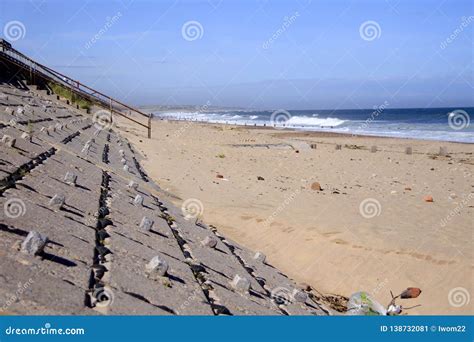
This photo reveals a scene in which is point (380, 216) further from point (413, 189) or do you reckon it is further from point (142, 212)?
point (142, 212)

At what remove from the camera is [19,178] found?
4930 millimetres

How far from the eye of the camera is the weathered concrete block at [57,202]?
4.57 m

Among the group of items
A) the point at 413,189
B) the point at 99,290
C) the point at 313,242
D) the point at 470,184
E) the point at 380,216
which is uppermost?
the point at 470,184

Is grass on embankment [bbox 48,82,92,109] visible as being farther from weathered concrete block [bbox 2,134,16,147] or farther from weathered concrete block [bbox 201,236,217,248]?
weathered concrete block [bbox 201,236,217,248]

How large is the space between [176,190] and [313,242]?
11.4ft

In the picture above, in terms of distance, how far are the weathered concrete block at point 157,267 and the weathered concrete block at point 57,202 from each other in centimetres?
109

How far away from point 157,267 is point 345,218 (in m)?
6.53

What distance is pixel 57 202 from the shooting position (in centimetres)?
461

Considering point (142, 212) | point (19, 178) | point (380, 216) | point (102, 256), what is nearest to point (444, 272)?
point (380, 216)

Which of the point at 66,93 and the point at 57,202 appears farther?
the point at 66,93

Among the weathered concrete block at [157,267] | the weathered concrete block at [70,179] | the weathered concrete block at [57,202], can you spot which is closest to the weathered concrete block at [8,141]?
the weathered concrete block at [70,179]

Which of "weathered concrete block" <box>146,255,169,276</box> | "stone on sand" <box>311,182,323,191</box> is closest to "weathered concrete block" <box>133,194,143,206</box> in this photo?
"weathered concrete block" <box>146,255,169,276</box>

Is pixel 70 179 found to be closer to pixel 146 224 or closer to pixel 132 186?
pixel 146 224

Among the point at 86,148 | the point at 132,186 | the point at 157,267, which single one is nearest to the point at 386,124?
the point at 86,148
